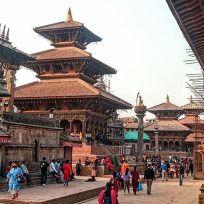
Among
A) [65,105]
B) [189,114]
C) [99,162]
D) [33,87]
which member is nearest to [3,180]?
[99,162]

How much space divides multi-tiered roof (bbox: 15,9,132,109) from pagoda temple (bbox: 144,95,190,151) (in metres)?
21.7

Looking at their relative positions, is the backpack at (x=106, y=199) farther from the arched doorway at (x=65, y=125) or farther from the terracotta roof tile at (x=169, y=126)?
the terracotta roof tile at (x=169, y=126)

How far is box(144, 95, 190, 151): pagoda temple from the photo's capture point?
6662 centimetres

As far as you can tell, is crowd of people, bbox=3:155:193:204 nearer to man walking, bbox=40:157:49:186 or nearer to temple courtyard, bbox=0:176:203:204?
man walking, bbox=40:157:49:186

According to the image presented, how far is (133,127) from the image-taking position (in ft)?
276

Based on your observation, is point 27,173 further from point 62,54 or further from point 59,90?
point 62,54

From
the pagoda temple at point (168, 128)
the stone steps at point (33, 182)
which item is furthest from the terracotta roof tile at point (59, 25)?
the pagoda temple at point (168, 128)

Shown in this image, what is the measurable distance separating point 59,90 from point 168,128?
3211 centimetres

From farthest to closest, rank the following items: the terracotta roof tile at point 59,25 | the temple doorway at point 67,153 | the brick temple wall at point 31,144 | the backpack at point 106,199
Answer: the terracotta roof tile at point 59,25 < the temple doorway at point 67,153 < the brick temple wall at point 31,144 < the backpack at point 106,199

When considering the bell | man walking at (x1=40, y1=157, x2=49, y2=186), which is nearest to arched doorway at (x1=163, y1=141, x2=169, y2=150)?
man walking at (x1=40, y1=157, x2=49, y2=186)

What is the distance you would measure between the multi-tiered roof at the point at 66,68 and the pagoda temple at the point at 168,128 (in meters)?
21.7

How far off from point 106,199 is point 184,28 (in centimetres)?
456

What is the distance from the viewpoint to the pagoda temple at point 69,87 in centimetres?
3806

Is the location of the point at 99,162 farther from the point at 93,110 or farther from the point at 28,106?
the point at 28,106
